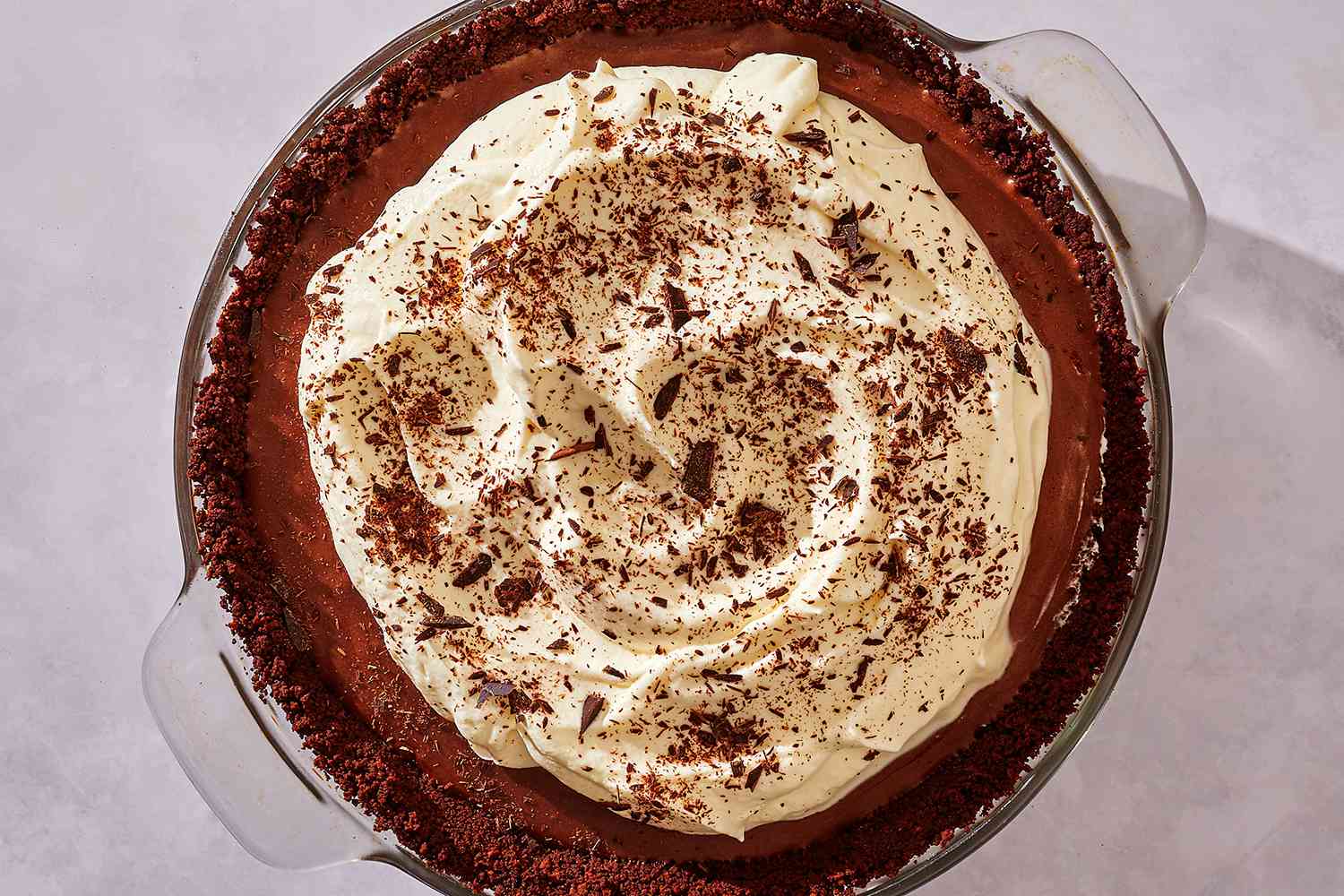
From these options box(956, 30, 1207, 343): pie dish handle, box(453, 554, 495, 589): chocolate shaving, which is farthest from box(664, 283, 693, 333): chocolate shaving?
box(956, 30, 1207, 343): pie dish handle

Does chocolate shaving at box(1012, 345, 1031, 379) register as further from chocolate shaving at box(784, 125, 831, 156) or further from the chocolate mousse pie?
chocolate shaving at box(784, 125, 831, 156)

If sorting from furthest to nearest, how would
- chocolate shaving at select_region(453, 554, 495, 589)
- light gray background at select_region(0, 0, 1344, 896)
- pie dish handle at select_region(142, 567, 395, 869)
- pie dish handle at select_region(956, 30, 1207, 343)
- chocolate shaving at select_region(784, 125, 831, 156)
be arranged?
light gray background at select_region(0, 0, 1344, 896) < pie dish handle at select_region(142, 567, 395, 869) < pie dish handle at select_region(956, 30, 1207, 343) < chocolate shaving at select_region(453, 554, 495, 589) < chocolate shaving at select_region(784, 125, 831, 156)

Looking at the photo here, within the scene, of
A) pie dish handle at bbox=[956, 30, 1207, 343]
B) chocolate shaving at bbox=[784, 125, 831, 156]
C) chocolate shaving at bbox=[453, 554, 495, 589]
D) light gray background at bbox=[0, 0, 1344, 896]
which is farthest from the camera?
light gray background at bbox=[0, 0, 1344, 896]

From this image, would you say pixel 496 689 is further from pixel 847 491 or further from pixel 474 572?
pixel 847 491

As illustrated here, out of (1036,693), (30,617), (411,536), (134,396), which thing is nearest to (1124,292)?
(1036,693)

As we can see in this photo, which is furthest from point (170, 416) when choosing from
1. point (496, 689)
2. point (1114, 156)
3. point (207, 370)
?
point (1114, 156)

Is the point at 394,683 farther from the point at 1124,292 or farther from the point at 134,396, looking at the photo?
the point at 1124,292
